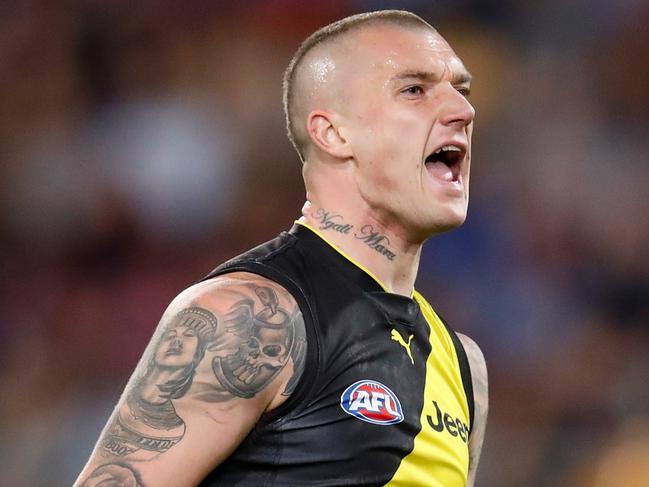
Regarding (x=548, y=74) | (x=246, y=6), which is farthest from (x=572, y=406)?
(x=246, y=6)

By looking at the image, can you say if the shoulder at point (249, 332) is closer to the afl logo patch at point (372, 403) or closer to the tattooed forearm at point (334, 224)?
the afl logo patch at point (372, 403)

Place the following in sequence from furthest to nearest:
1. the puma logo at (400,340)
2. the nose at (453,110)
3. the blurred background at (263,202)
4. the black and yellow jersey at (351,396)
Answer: the blurred background at (263,202), the nose at (453,110), the puma logo at (400,340), the black and yellow jersey at (351,396)

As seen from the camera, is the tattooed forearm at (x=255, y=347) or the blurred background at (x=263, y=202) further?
the blurred background at (x=263, y=202)

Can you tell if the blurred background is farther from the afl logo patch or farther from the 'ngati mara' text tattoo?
the 'ngati mara' text tattoo

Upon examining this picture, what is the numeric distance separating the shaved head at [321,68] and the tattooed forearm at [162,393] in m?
0.78

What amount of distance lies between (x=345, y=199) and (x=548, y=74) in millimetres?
3594

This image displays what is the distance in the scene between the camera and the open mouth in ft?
8.84

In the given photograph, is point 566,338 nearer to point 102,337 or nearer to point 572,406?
point 572,406

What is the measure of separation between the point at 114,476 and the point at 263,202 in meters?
3.62

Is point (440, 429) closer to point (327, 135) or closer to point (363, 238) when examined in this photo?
point (363, 238)

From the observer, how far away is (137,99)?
5.81 meters

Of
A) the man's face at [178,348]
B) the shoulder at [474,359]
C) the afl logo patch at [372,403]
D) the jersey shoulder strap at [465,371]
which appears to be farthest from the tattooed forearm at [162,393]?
the shoulder at [474,359]

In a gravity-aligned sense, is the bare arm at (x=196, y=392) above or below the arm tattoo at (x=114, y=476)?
above

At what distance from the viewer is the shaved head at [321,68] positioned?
270cm
